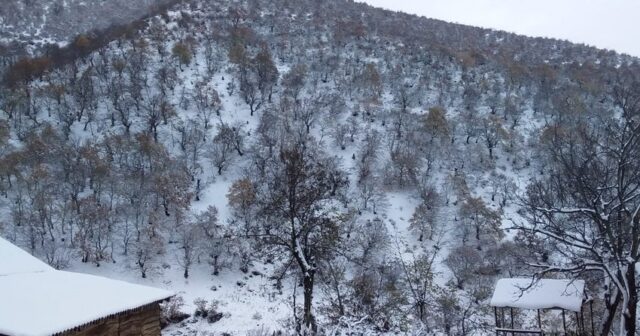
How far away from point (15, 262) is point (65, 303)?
4245mm

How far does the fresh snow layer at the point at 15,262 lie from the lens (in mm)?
13688

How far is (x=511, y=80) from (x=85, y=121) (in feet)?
175

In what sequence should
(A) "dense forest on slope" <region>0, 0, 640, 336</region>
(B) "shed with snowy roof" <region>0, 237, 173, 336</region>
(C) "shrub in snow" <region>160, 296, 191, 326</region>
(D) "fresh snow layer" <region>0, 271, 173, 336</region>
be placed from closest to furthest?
(D) "fresh snow layer" <region>0, 271, 173, 336</region>
(B) "shed with snowy roof" <region>0, 237, 173, 336</region>
(A) "dense forest on slope" <region>0, 0, 640, 336</region>
(C) "shrub in snow" <region>160, 296, 191, 326</region>

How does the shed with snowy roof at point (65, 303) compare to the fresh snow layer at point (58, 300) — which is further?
the shed with snowy roof at point (65, 303)

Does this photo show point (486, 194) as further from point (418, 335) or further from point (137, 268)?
point (418, 335)

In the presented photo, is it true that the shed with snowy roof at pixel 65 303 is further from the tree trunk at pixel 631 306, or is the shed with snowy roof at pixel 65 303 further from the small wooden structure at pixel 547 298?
the tree trunk at pixel 631 306

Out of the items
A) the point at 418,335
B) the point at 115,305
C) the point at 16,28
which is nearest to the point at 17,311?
the point at 115,305

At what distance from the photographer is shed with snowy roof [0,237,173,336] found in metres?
10.1

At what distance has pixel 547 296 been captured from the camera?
16.5 m

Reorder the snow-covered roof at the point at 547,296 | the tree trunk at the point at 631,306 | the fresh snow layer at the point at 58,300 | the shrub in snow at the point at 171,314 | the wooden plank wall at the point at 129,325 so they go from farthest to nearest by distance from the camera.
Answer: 1. the shrub in snow at the point at 171,314
2. the snow-covered roof at the point at 547,296
3. the tree trunk at the point at 631,306
4. the wooden plank wall at the point at 129,325
5. the fresh snow layer at the point at 58,300

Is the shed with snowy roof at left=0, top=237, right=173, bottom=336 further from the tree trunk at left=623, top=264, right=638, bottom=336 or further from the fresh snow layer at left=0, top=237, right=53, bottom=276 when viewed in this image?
the tree trunk at left=623, top=264, right=638, bottom=336

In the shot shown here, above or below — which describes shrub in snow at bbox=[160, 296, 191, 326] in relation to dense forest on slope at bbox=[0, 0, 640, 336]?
below

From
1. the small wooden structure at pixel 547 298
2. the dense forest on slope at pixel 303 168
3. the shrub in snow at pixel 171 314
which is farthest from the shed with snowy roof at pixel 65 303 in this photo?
the shrub in snow at pixel 171 314

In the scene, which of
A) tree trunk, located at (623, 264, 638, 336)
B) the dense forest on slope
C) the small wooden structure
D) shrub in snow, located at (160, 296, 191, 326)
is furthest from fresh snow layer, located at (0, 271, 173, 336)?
shrub in snow, located at (160, 296, 191, 326)
